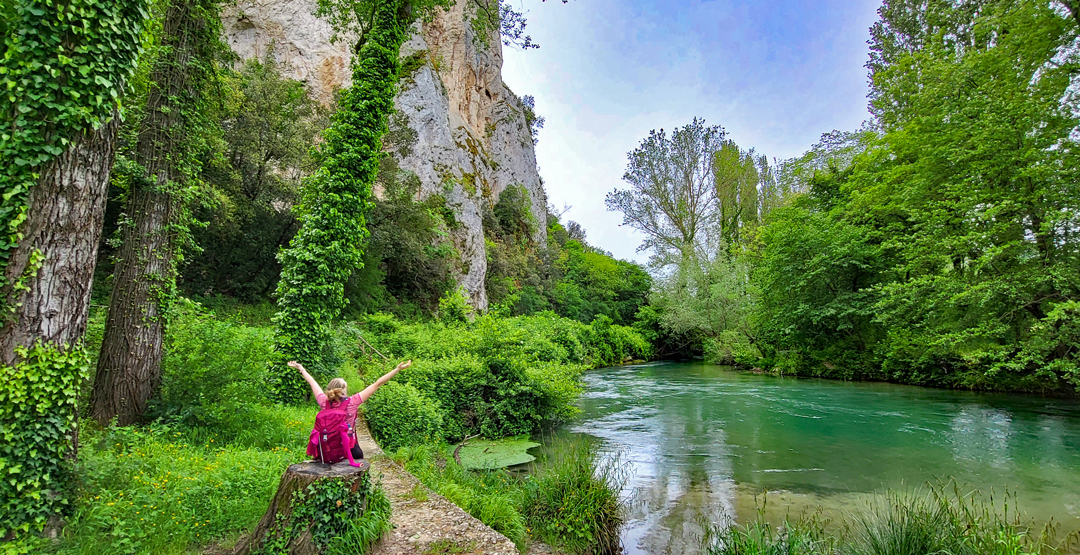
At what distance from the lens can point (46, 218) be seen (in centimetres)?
332

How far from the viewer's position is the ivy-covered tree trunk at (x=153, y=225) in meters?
5.48

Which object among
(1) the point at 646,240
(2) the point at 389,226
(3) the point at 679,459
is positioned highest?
(1) the point at 646,240

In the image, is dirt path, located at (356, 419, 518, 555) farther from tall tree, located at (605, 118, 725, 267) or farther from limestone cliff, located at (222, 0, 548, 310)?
tall tree, located at (605, 118, 725, 267)

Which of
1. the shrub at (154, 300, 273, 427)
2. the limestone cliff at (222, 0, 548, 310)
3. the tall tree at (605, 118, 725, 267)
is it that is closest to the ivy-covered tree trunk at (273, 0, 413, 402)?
the shrub at (154, 300, 273, 427)

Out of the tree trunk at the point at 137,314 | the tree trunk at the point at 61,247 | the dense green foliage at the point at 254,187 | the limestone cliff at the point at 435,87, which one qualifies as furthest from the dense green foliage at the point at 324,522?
the limestone cliff at the point at 435,87

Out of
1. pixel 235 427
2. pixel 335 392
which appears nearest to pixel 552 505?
pixel 335 392

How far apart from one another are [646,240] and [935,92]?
22673 mm

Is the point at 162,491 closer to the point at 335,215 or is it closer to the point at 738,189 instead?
the point at 335,215

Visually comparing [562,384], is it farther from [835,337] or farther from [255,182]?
[835,337]

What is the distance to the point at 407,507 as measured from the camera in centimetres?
434

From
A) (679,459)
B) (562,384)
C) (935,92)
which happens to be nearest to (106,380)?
(562,384)

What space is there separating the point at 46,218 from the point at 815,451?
35.7 ft

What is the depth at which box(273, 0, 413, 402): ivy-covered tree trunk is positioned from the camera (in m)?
8.13

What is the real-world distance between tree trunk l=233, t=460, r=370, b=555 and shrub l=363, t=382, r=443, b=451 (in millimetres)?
4007
